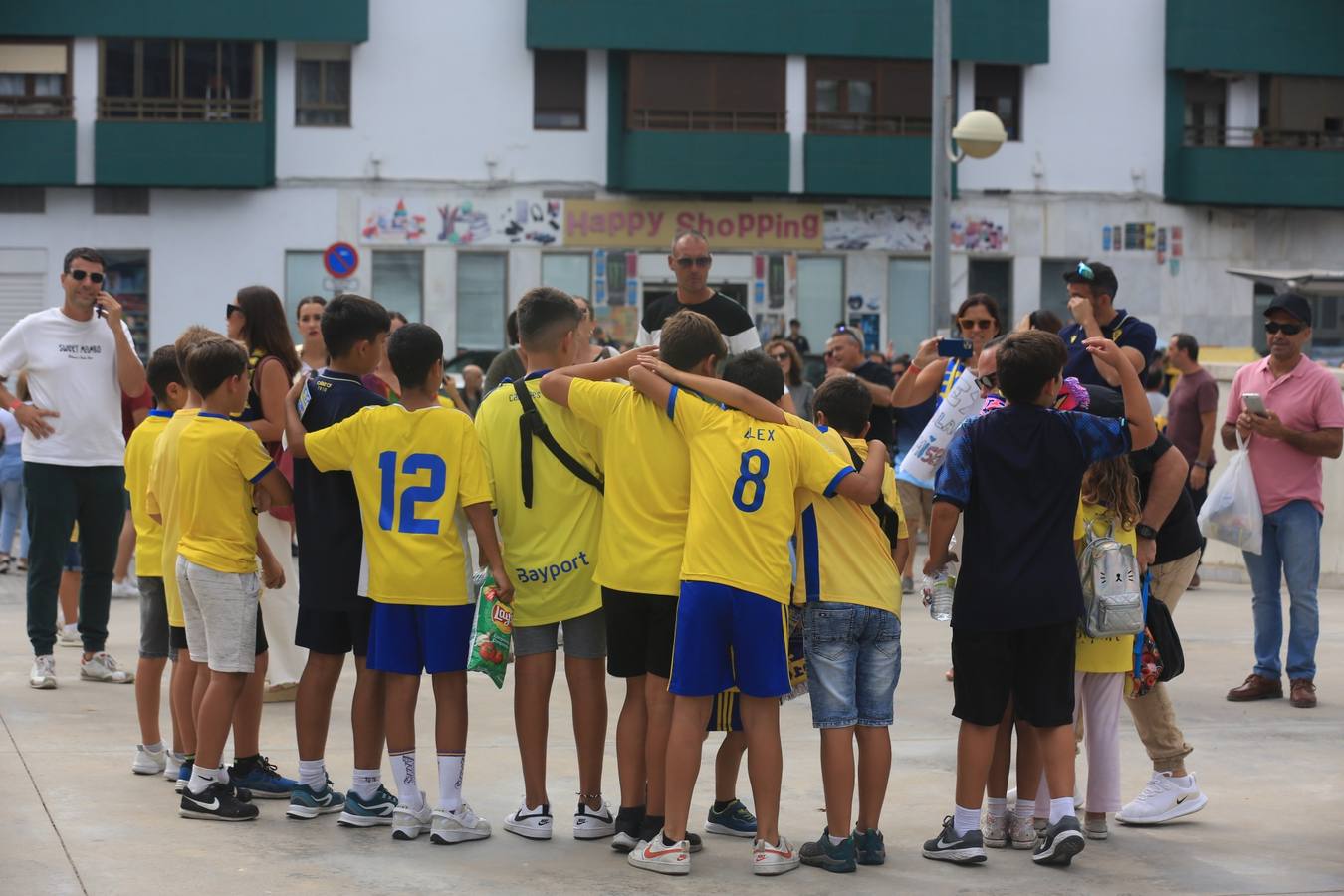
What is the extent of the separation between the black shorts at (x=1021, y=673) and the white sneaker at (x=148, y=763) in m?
3.22

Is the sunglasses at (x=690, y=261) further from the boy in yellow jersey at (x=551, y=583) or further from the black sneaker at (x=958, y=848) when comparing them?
the black sneaker at (x=958, y=848)

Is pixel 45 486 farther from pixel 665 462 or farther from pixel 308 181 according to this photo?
pixel 308 181

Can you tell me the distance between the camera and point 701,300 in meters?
7.48

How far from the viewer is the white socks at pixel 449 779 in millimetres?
5941

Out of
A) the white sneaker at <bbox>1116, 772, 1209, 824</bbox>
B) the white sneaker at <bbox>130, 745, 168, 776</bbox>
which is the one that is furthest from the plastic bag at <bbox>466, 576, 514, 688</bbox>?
the white sneaker at <bbox>1116, 772, 1209, 824</bbox>

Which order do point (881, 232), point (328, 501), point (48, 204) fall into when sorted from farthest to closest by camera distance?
1. point (881, 232)
2. point (48, 204)
3. point (328, 501)

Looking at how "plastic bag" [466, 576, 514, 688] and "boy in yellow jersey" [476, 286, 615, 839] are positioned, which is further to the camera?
"boy in yellow jersey" [476, 286, 615, 839]

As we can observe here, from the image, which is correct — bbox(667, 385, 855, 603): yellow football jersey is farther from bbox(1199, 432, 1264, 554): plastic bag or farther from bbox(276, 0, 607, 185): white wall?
bbox(276, 0, 607, 185): white wall

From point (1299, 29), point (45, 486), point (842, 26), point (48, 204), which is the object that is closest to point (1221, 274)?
point (1299, 29)

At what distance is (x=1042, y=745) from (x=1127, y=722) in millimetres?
2679

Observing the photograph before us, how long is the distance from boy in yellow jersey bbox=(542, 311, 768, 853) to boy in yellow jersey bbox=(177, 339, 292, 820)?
1.23 metres

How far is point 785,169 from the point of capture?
33344 mm

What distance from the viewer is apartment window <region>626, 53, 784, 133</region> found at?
33375 mm

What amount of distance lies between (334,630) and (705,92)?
2847cm
